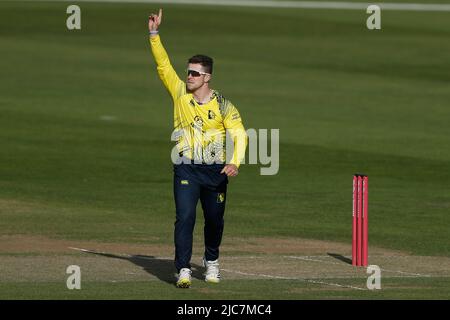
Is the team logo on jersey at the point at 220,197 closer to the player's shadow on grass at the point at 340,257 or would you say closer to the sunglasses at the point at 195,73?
the sunglasses at the point at 195,73

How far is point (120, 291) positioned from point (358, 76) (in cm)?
2925

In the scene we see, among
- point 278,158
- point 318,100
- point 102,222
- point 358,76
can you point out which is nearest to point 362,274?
point 102,222

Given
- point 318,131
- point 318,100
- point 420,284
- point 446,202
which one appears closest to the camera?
point 420,284

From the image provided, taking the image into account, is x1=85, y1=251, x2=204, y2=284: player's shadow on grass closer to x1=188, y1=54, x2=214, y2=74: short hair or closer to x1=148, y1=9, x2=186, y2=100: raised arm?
x1=148, y1=9, x2=186, y2=100: raised arm

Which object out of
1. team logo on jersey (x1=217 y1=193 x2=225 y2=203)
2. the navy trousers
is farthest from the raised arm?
team logo on jersey (x1=217 y1=193 x2=225 y2=203)

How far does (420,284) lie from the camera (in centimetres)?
1630

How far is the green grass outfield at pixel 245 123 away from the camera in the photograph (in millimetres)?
21656

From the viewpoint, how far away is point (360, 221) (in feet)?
59.0

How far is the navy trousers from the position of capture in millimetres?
15617

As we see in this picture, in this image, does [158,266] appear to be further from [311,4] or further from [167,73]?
[311,4]

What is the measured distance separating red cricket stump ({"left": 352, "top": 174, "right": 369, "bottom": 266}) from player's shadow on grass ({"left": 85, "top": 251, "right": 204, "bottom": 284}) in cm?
195

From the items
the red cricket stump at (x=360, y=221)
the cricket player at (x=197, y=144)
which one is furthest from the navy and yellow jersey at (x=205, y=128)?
the red cricket stump at (x=360, y=221)

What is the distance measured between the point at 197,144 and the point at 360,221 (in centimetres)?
311

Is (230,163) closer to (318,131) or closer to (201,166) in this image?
(201,166)
